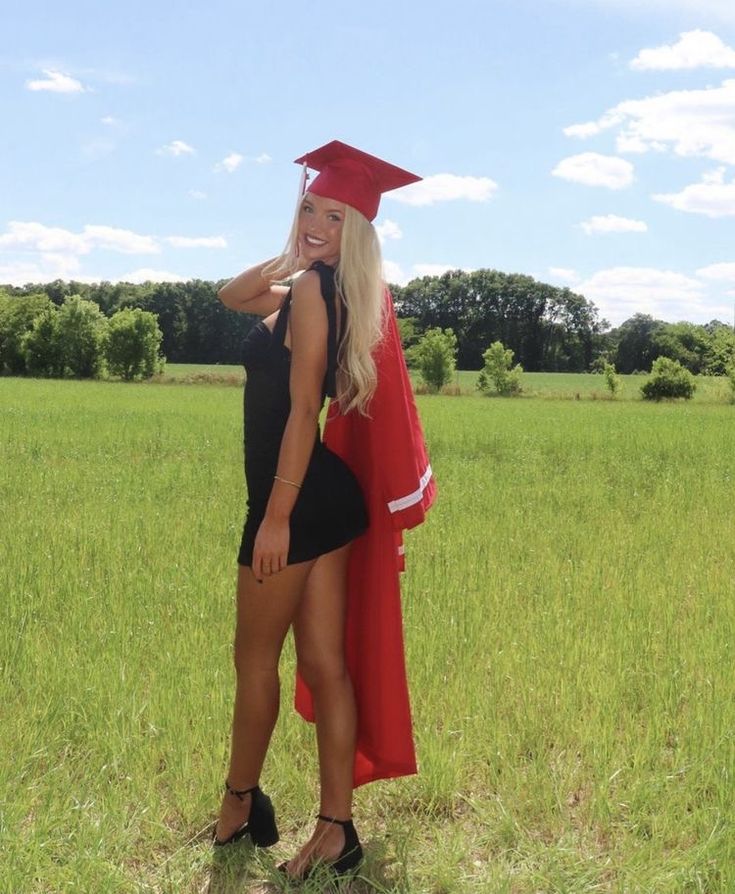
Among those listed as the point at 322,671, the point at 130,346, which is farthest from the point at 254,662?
the point at 130,346

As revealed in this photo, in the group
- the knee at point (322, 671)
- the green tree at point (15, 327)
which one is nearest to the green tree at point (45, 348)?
the green tree at point (15, 327)

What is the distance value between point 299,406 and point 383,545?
52 centimetres

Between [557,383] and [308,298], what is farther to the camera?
[557,383]

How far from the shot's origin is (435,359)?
53938mm

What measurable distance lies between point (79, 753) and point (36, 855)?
0.74m

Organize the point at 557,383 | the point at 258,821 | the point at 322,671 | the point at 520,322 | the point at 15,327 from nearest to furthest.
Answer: the point at 322,671 < the point at 258,821 < the point at 15,327 < the point at 557,383 < the point at 520,322

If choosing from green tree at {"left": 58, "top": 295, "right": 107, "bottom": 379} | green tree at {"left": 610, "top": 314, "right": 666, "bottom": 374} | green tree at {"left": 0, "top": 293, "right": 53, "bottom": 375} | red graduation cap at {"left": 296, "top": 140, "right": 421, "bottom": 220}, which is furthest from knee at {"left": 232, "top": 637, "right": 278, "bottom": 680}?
green tree at {"left": 610, "top": 314, "right": 666, "bottom": 374}

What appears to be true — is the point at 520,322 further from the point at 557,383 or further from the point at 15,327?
the point at 15,327

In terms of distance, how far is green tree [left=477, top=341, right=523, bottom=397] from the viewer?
5168cm

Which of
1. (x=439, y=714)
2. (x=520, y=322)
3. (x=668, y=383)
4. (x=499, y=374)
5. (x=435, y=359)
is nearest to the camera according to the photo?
(x=439, y=714)

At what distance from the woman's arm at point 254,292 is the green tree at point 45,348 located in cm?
6338

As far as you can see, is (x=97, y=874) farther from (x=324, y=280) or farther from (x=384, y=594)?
(x=324, y=280)

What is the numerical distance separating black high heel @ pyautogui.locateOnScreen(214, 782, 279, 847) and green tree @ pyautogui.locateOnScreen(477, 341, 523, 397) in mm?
48820

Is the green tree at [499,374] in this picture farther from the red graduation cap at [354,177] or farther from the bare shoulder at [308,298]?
the bare shoulder at [308,298]
